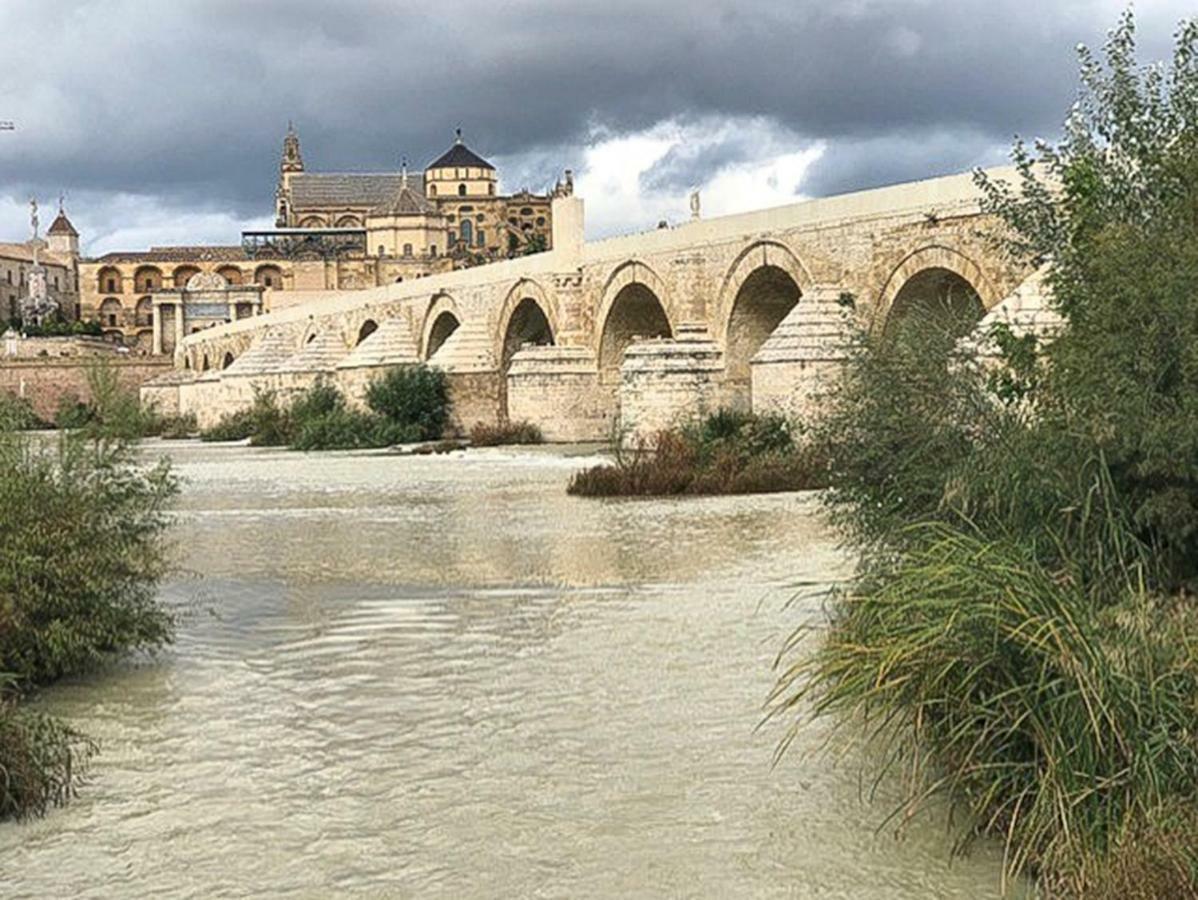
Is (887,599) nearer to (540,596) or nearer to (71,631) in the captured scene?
(71,631)

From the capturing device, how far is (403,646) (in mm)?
7367

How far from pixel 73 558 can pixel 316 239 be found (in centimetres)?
7719

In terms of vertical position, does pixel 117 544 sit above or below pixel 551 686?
above

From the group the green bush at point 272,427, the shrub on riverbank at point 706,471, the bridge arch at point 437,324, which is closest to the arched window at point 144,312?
the bridge arch at point 437,324

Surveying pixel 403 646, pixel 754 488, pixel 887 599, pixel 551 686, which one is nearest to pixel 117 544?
pixel 403 646

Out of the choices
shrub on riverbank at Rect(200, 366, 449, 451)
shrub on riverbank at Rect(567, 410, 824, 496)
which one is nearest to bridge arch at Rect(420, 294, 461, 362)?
shrub on riverbank at Rect(200, 366, 449, 451)

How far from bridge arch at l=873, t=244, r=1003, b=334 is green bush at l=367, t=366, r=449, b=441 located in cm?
1251

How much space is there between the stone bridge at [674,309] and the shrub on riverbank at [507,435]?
23 centimetres

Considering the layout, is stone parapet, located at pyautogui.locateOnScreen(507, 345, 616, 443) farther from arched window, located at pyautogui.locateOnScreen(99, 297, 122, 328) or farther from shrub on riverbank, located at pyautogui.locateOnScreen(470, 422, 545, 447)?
arched window, located at pyautogui.locateOnScreen(99, 297, 122, 328)

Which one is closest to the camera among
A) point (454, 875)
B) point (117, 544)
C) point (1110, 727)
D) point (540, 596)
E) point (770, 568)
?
point (1110, 727)

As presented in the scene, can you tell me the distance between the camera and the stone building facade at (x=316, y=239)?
80562 millimetres

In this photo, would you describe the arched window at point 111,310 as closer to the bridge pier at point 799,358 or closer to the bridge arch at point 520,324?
the bridge arch at point 520,324

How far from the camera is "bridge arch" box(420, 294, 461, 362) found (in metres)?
34.1

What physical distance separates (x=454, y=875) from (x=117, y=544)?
3.42 metres
